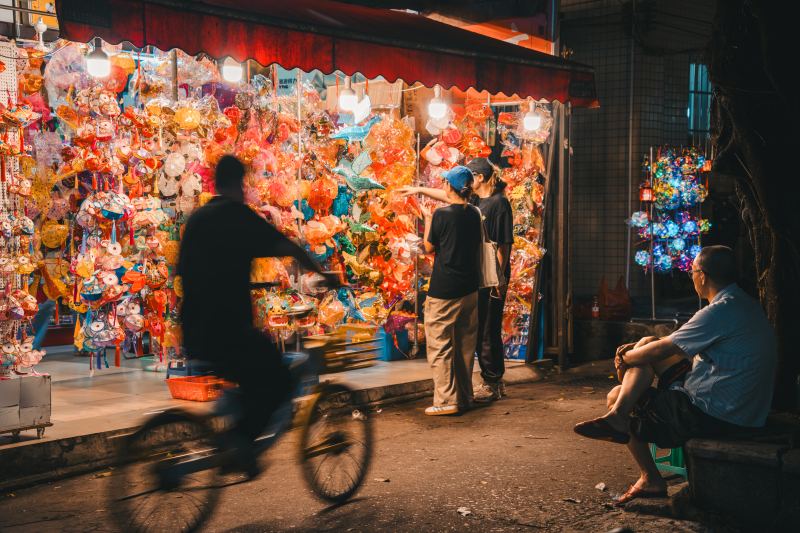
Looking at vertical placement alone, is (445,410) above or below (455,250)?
below

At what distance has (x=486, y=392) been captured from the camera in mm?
7371

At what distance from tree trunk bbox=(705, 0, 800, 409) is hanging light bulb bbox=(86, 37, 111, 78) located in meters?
4.60

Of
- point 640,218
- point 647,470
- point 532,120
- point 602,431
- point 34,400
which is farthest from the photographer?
point 640,218

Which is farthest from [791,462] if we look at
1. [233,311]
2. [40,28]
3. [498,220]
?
[40,28]

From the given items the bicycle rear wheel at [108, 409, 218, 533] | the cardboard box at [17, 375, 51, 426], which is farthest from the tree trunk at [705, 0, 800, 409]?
the cardboard box at [17, 375, 51, 426]

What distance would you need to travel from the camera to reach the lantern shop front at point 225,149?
5.90 m

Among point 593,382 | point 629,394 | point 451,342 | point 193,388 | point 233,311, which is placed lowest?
point 593,382

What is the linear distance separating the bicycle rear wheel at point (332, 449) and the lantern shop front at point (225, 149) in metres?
2.54

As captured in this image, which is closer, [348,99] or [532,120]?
[348,99]

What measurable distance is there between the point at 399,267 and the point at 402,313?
56 cm

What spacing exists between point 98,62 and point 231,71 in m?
1.34

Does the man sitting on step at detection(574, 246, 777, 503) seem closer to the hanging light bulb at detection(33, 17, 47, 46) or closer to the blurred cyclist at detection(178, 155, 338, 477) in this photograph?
the blurred cyclist at detection(178, 155, 338, 477)

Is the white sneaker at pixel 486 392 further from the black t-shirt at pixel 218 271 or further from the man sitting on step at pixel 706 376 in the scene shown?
the black t-shirt at pixel 218 271

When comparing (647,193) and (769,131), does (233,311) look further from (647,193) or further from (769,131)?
(647,193)
